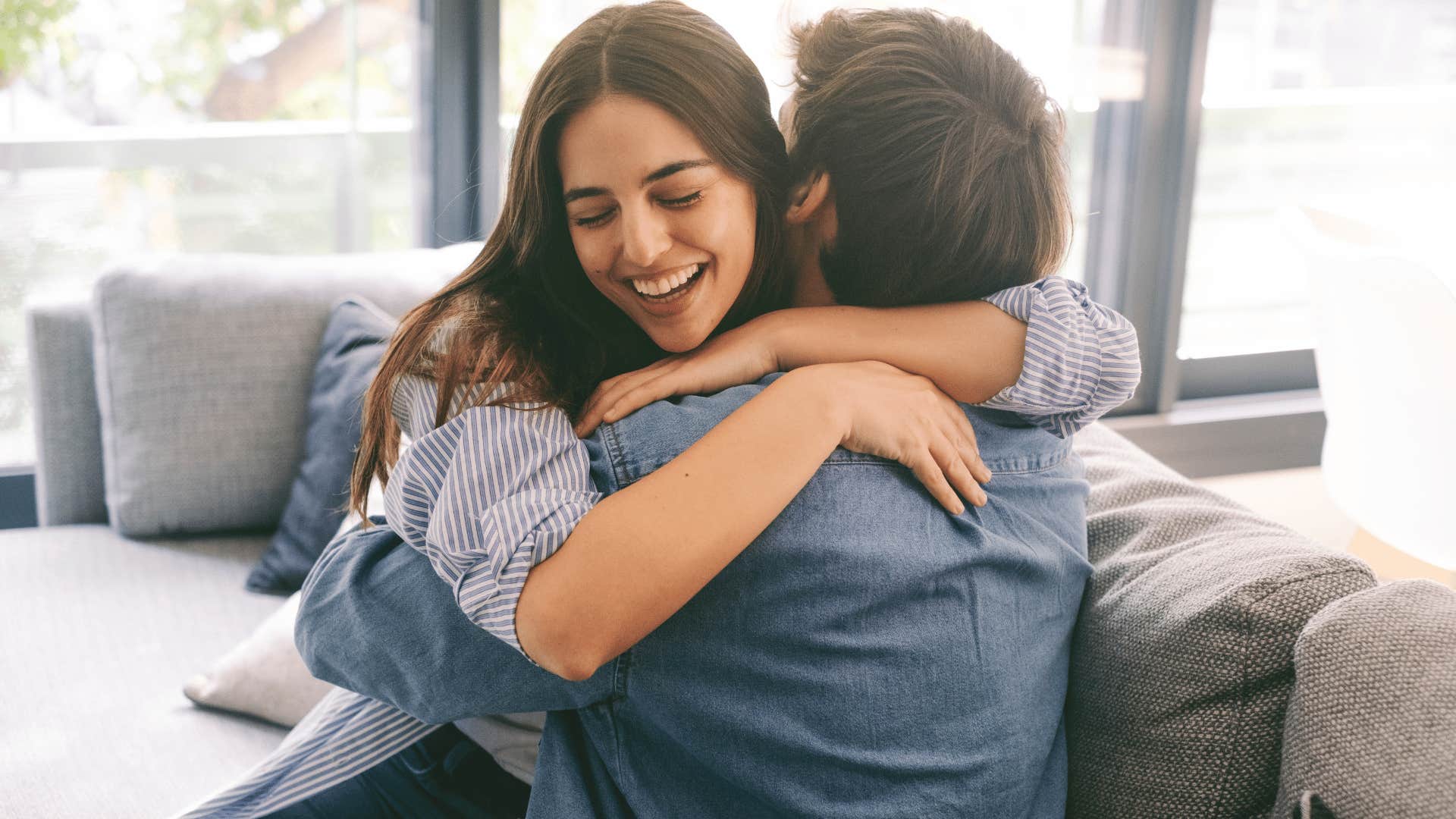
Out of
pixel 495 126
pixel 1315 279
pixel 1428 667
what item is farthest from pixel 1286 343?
pixel 1428 667

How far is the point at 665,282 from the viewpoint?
102 cm

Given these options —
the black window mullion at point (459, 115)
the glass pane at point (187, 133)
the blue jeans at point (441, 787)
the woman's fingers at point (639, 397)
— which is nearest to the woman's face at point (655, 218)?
the woman's fingers at point (639, 397)

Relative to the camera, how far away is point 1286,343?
10.3 ft

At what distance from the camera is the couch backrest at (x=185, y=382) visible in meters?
1.82

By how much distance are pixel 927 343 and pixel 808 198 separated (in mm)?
175

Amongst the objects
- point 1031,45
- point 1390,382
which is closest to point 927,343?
point 1390,382

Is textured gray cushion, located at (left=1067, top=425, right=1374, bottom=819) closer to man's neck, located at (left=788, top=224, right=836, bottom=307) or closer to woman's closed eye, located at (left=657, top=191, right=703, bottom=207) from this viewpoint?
man's neck, located at (left=788, top=224, right=836, bottom=307)

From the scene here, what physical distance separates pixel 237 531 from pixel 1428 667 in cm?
175

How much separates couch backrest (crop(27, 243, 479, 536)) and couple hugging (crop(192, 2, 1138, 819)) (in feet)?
2.82

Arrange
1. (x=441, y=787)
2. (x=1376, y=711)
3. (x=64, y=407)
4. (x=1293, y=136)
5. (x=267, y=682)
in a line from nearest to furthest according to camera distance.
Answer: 1. (x=1376, y=711)
2. (x=441, y=787)
3. (x=267, y=682)
4. (x=64, y=407)
5. (x=1293, y=136)

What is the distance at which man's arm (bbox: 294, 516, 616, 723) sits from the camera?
2.92ft

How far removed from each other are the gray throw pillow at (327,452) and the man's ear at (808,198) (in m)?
0.88

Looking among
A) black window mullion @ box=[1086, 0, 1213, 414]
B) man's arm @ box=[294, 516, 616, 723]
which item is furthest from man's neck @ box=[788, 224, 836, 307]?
black window mullion @ box=[1086, 0, 1213, 414]

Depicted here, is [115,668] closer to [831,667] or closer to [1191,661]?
[831,667]
